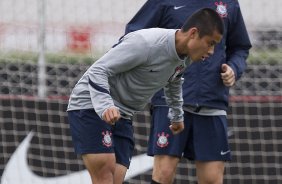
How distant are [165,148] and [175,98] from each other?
0.53 metres

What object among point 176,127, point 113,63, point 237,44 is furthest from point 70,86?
point 113,63

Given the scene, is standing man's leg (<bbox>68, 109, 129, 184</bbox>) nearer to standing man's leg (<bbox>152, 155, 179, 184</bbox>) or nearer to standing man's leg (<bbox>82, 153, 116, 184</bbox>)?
standing man's leg (<bbox>82, 153, 116, 184</bbox>)

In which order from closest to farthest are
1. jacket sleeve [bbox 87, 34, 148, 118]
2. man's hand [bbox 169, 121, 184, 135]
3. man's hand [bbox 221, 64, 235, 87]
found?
jacket sleeve [bbox 87, 34, 148, 118], man's hand [bbox 169, 121, 184, 135], man's hand [bbox 221, 64, 235, 87]

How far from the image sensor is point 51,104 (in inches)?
324

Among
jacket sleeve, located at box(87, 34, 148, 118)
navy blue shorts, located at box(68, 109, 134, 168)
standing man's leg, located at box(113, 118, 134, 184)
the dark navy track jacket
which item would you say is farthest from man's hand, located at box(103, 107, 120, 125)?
the dark navy track jacket

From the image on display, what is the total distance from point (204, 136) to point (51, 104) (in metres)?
2.29

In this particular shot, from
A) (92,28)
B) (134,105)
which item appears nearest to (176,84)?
(134,105)

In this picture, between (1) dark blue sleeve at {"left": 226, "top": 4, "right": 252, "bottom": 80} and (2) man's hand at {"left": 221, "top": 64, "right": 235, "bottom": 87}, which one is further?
(1) dark blue sleeve at {"left": 226, "top": 4, "right": 252, "bottom": 80}

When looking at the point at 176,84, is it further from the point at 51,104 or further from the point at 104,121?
the point at 51,104

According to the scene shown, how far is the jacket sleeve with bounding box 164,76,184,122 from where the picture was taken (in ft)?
19.0

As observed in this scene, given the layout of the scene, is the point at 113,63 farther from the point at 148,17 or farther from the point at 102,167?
the point at 148,17

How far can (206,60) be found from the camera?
244 inches

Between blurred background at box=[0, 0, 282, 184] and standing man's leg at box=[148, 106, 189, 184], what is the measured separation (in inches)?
65.7

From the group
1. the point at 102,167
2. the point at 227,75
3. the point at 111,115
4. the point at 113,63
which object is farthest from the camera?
the point at 227,75
